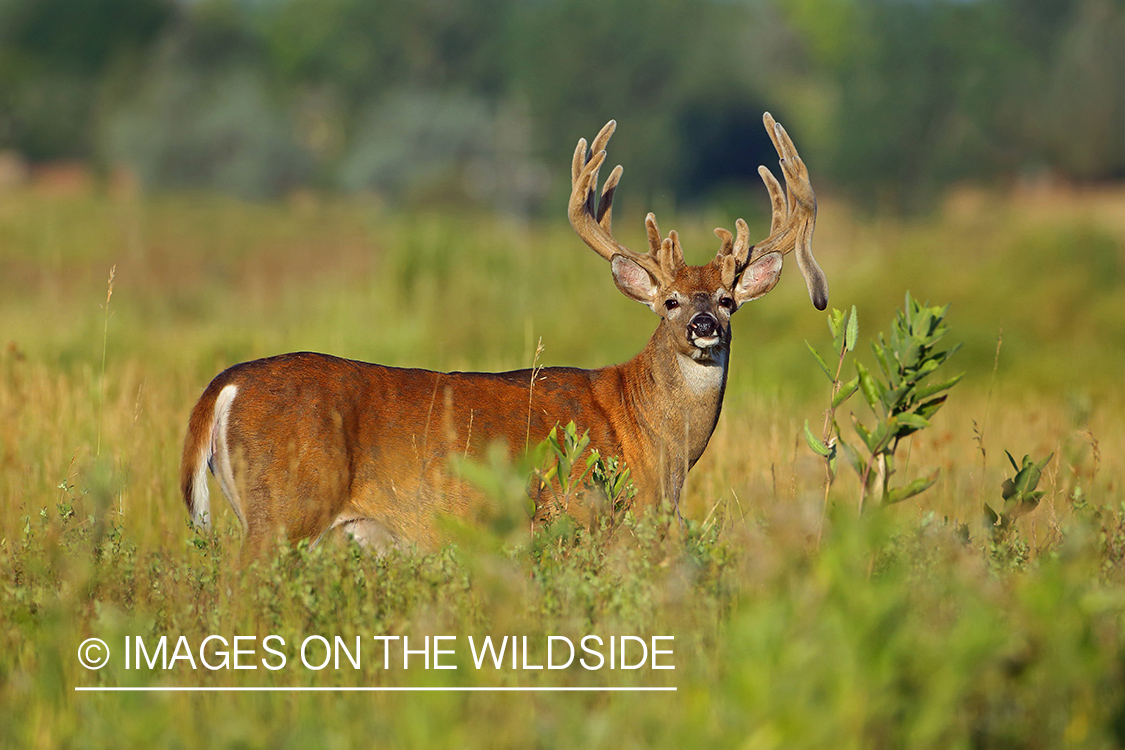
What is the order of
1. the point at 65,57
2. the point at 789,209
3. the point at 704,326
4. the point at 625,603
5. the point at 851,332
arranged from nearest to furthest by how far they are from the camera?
the point at 625,603 → the point at 851,332 → the point at 704,326 → the point at 789,209 → the point at 65,57

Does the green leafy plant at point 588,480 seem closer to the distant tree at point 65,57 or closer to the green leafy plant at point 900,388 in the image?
the green leafy plant at point 900,388

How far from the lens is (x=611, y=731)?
9.61 ft

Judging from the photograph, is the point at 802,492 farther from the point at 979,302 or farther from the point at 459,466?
the point at 979,302

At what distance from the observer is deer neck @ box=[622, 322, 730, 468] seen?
16.9ft

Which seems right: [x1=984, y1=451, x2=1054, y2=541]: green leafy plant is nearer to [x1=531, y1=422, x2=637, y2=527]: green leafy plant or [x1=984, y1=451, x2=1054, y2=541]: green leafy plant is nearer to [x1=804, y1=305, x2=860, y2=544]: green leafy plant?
[x1=804, y1=305, x2=860, y2=544]: green leafy plant

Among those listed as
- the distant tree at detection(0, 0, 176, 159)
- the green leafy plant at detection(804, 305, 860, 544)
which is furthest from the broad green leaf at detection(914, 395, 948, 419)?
the distant tree at detection(0, 0, 176, 159)

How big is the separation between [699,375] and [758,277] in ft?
1.59

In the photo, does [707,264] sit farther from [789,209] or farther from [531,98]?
[531,98]

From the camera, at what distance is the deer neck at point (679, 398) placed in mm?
5148

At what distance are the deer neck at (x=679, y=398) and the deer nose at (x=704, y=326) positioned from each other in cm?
18

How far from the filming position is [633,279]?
17.5 ft

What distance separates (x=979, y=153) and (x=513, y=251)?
31020 millimetres

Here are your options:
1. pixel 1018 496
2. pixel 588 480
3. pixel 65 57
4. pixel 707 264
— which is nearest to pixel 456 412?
pixel 588 480

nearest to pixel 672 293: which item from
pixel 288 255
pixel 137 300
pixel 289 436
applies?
pixel 289 436
